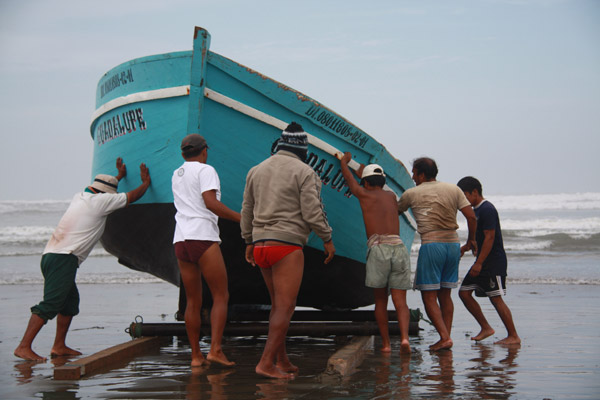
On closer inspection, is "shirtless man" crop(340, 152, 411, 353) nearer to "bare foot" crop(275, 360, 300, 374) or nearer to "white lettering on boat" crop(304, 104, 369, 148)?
"white lettering on boat" crop(304, 104, 369, 148)

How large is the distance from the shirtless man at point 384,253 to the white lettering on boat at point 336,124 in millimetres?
542

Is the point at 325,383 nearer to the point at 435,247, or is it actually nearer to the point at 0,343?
the point at 435,247

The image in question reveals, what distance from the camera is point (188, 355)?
562 centimetres

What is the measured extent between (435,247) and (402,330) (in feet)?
2.58

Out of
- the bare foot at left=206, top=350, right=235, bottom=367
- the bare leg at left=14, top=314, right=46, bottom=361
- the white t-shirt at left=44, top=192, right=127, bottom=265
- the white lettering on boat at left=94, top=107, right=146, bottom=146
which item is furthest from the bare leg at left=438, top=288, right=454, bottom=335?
the bare leg at left=14, top=314, right=46, bottom=361

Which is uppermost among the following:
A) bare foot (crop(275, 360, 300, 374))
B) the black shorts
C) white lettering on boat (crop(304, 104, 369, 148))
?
white lettering on boat (crop(304, 104, 369, 148))

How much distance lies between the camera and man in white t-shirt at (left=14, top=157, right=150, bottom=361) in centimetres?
524

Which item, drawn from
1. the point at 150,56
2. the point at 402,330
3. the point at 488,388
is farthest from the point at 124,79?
the point at 488,388

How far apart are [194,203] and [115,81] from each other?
221 centimetres

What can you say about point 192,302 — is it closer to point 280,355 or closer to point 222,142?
point 280,355

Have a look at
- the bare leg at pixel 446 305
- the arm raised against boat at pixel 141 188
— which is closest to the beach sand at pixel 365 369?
the bare leg at pixel 446 305

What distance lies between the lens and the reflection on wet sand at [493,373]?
13.1 feet

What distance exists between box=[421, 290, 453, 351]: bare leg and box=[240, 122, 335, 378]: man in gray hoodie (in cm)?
166

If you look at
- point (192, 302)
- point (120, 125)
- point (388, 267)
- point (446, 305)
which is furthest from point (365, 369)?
point (120, 125)
